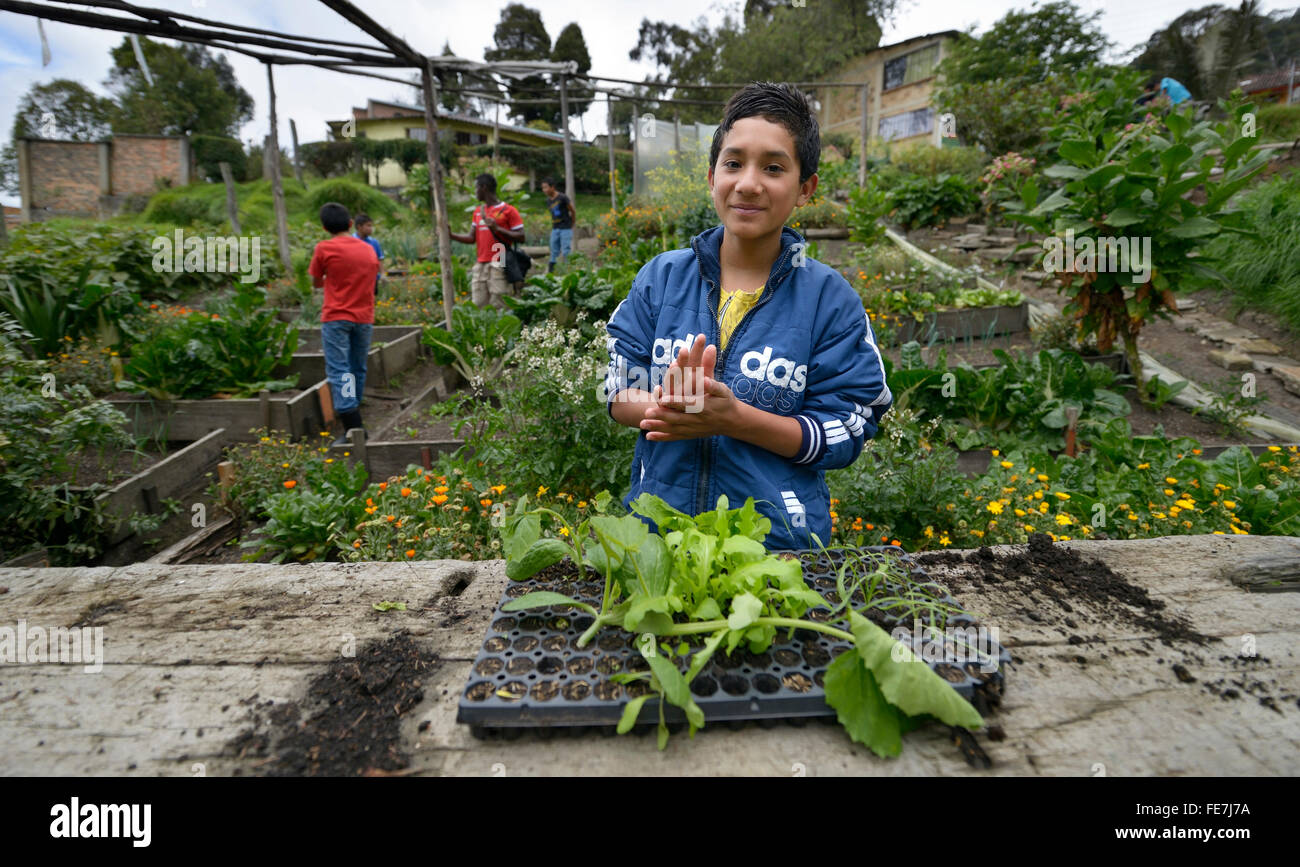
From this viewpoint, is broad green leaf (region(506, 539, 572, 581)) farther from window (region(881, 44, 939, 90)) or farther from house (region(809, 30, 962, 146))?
window (region(881, 44, 939, 90))

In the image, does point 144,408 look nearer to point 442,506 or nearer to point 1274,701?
point 442,506

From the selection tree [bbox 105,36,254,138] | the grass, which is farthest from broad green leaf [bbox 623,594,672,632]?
tree [bbox 105,36,254,138]

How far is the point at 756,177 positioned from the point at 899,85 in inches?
1331

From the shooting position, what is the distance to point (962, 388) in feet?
16.2

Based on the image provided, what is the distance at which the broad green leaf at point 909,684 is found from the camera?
903 millimetres

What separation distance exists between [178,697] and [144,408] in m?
5.64

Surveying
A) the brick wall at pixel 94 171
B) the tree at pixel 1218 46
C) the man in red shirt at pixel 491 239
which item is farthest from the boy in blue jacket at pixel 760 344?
the brick wall at pixel 94 171

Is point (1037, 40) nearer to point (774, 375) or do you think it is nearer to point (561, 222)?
point (561, 222)

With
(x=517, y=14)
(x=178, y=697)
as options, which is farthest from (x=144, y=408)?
(x=517, y=14)

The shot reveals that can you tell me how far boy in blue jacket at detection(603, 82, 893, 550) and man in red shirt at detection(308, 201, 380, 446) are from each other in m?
4.99

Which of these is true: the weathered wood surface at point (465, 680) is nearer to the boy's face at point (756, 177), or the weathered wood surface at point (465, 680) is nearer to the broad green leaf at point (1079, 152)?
the boy's face at point (756, 177)

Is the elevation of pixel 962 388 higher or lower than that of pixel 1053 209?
lower

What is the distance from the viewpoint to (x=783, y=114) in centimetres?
158

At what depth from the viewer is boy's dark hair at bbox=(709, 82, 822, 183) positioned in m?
1.59
